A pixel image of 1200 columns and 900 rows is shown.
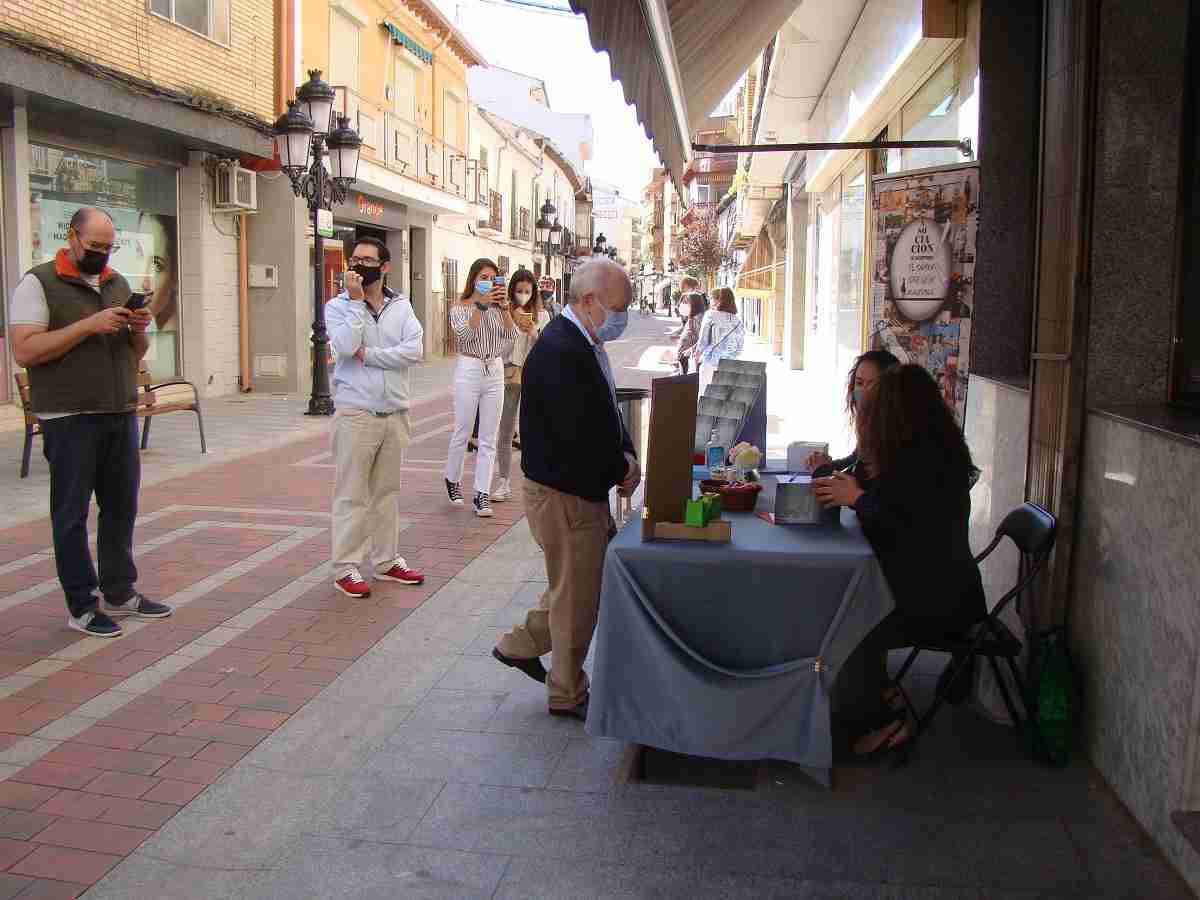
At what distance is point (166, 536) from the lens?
Result: 280 inches

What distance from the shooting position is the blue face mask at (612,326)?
160 inches

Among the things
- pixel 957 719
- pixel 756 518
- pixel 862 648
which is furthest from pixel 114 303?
pixel 957 719

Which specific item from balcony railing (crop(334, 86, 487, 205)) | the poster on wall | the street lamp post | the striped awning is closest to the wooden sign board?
the striped awning

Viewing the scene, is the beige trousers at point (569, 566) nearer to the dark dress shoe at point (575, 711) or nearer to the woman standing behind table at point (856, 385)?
the dark dress shoe at point (575, 711)

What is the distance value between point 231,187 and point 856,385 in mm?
13296

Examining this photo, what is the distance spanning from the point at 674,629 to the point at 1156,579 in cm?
142

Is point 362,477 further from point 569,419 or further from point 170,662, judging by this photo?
point 569,419

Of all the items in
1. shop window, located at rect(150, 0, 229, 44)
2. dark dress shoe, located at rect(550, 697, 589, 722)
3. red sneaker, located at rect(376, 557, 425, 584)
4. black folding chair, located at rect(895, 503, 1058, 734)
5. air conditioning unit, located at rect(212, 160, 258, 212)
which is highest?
shop window, located at rect(150, 0, 229, 44)

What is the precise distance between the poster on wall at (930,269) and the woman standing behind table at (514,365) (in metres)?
3.37

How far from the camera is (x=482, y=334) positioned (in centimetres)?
783

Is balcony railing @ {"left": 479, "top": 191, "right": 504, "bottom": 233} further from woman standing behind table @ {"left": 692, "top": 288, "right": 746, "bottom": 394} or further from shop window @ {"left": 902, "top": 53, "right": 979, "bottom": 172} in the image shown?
shop window @ {"left": 902, "top": 53, "right": 979, "bottom": 172}

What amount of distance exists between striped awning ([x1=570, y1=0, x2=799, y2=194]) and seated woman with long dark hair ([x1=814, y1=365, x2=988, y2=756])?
1504 millimetres

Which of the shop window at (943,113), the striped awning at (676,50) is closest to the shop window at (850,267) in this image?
the shop window at (943,113)

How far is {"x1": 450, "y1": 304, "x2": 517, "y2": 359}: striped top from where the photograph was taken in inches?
309
